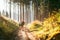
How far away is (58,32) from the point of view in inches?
309

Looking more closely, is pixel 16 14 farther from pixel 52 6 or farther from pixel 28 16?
pixel 52 6

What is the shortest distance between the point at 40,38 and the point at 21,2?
2285 centimetres

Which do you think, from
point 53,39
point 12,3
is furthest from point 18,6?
point 53,39

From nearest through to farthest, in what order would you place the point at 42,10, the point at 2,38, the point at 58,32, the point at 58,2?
the point at 58,32 → the point at 2,38 → the point at 58,2 → the point at 42,10

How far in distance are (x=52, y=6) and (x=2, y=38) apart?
12.0m

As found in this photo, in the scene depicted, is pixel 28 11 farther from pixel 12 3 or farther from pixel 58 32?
pixel 58 32

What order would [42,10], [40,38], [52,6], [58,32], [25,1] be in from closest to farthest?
1. [58,32]
2. [40,38]
3. [52,6]
4. [42,10]
5. [25,1]

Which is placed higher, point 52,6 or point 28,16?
point 52,6

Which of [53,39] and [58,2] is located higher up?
[58,2]

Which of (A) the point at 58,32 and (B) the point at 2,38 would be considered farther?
(B) the point at 2,38

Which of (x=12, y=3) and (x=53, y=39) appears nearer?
(x=53, y=39)

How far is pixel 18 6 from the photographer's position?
3319 cm

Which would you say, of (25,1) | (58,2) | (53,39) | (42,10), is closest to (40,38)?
(53,39)

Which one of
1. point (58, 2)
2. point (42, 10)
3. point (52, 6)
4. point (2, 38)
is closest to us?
point (2, 38)
